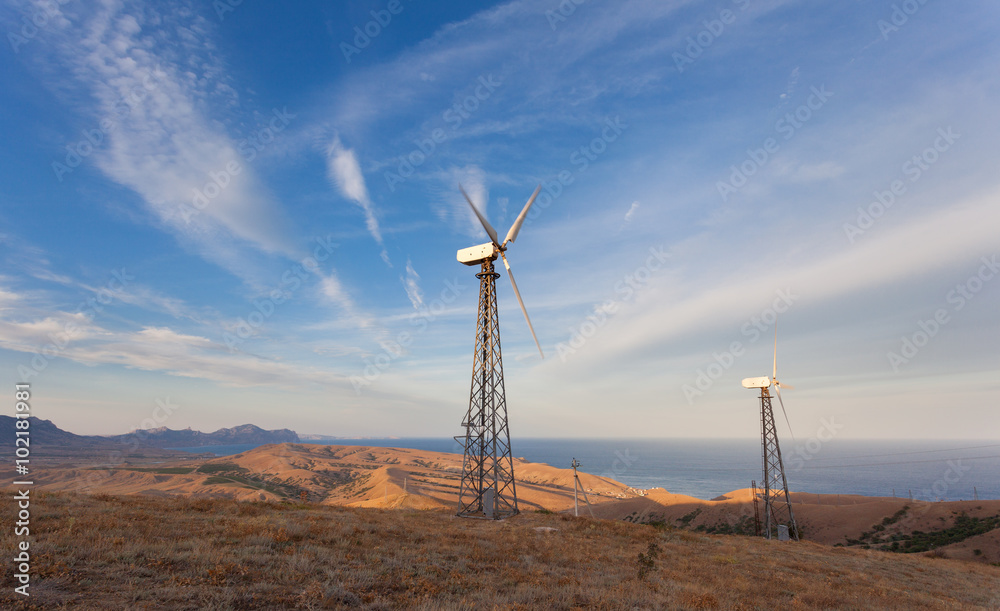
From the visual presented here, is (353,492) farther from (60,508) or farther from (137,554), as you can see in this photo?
(137,554)

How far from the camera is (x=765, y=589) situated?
45.0ft

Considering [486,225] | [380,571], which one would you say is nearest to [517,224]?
[486,225]

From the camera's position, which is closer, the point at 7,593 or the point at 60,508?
the point at 7,593

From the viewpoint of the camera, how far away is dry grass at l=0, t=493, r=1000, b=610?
27.3ft

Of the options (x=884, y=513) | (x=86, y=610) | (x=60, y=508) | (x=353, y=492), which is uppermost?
(x=86, y=610)

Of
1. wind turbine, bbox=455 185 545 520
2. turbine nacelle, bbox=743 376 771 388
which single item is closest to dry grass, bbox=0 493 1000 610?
wind turbine, bbox=455 185 545 520

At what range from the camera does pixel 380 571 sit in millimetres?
10953

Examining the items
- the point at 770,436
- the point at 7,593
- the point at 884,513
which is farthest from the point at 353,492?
the point at 7,593

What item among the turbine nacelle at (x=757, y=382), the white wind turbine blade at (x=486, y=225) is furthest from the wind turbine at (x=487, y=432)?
the turbine nacelle at (x=757, y=382)

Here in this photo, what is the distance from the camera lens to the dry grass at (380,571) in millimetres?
8336

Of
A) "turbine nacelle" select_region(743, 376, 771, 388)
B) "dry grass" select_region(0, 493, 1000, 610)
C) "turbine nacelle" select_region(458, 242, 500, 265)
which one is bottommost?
"dry grass" select_region(0, 493, 1000, 610)

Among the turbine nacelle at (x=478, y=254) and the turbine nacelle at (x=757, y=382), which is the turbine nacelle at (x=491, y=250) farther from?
the turbine nacelle at (x=757, y=382)

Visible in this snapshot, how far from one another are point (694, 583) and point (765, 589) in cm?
248

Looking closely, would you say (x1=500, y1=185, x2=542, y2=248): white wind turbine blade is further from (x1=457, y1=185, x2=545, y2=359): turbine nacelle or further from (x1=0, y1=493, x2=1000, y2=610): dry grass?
(x1=0, y1=493, x2=1000, y2=610): dry grass
